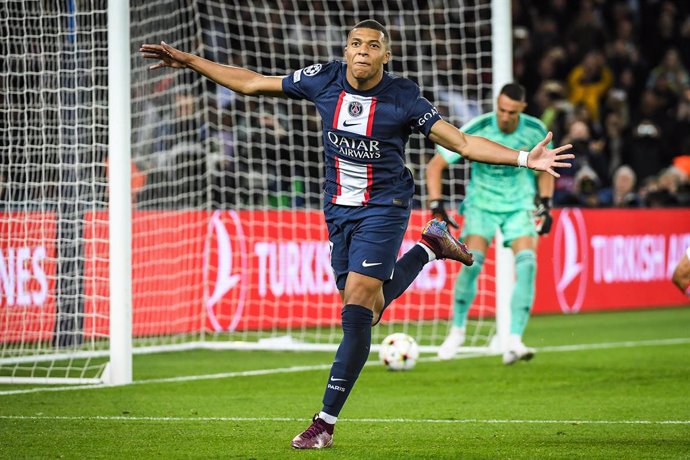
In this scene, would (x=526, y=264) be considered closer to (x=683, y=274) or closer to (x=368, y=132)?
(x=683, y=274)

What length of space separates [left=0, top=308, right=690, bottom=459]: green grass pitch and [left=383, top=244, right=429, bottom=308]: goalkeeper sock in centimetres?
76

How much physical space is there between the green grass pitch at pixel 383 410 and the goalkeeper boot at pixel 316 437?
0.22 feet

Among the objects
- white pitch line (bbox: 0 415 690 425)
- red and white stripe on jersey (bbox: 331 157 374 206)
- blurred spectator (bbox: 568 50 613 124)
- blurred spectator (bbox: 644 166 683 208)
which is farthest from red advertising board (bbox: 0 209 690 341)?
red and white stripe on jersey (bbox: 331 157 374 206)

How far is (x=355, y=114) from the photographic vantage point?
6.88 metres

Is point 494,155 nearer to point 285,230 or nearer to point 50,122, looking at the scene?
point 50,122

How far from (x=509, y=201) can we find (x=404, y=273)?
380cm

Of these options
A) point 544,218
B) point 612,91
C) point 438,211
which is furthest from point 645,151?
point 438,211

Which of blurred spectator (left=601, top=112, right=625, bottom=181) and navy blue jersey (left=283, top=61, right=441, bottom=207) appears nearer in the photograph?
navy blue jersey (left=283, top=61, right=441, bottom=207)

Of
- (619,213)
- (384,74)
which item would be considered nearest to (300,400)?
(384,74)

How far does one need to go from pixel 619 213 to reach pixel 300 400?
10.4 metres

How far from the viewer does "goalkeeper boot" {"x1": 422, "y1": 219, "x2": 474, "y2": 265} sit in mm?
7941

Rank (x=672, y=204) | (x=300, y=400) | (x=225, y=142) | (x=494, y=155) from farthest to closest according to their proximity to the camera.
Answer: (x=672, y=204) < (x=225, y=142) < (x=300, y=400) < (x=494, y=155)

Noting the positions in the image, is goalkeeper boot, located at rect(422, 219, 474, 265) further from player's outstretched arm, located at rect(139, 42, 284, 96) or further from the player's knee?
the player's knee

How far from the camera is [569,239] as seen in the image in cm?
1748
